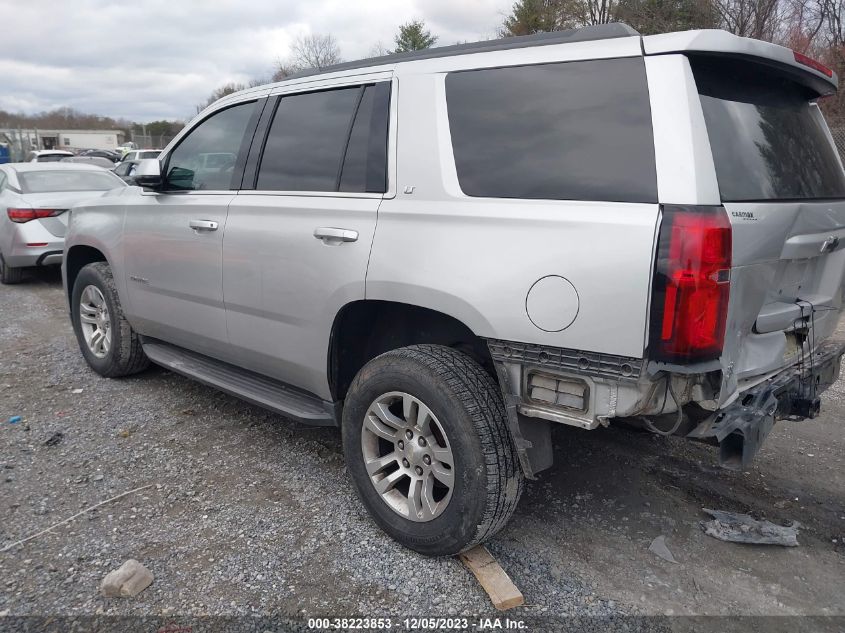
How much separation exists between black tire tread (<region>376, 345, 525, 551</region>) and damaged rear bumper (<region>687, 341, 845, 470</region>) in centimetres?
70

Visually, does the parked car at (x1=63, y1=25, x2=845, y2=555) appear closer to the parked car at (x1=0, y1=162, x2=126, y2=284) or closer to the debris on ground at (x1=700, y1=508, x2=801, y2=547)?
the debris on ground at (x1=700, y1=508, x2=801, y2=547)

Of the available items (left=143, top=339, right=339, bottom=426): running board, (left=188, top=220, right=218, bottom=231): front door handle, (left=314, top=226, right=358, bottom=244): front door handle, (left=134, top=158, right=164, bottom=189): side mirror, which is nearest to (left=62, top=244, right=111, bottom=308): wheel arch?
(left=143, top=339, right=339, bottom=426): running board

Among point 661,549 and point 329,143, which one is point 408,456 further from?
point 329,143

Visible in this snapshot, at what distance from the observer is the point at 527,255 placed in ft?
7.72

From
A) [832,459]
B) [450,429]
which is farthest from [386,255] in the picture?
[832,459]

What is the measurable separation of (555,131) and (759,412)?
1269mm

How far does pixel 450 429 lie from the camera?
2.55 meters

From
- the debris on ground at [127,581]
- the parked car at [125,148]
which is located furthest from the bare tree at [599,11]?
the parked car at [125,148]

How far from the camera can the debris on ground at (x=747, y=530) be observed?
293 centimetres

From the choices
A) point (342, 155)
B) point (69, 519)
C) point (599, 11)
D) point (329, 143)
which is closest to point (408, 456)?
point (342, 155)

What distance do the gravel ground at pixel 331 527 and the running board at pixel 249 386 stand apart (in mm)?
390

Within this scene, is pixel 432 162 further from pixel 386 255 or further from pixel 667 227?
pixel 667 227

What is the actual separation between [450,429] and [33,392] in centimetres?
374

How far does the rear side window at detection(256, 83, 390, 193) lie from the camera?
9.84 ft
